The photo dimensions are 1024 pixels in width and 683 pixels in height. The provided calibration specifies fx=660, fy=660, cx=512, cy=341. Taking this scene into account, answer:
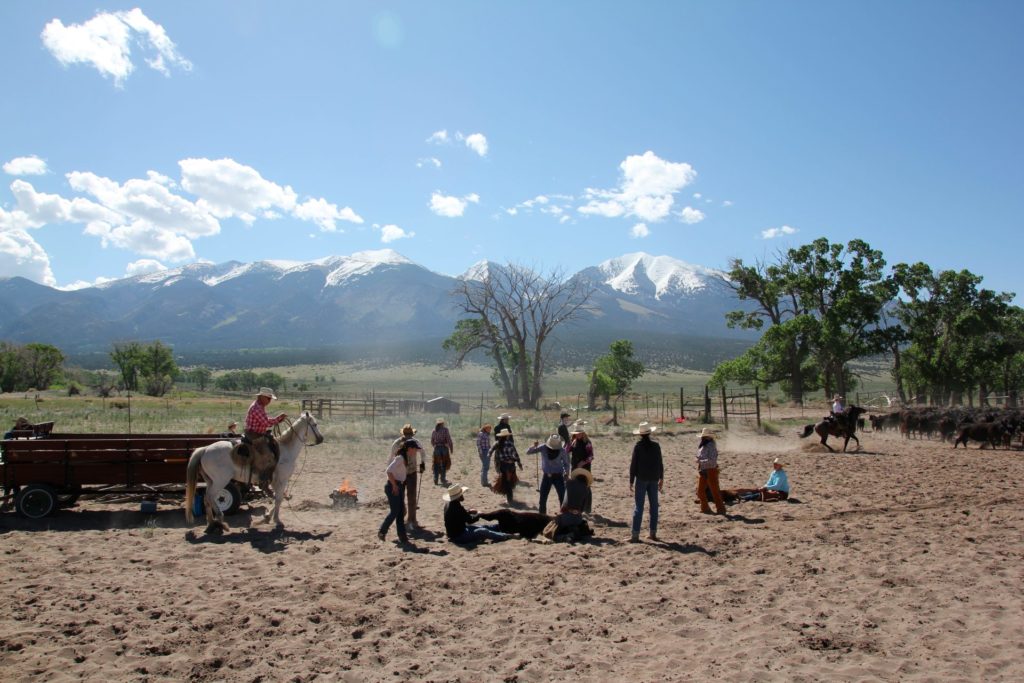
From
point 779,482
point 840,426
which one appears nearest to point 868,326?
point 840,426

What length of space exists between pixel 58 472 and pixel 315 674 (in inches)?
287

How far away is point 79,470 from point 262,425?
311cm

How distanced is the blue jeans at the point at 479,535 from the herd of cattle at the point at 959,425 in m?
18.3

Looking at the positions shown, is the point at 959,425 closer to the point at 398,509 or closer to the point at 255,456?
the point at 398,509

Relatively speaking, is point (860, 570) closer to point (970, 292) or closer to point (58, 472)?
point (58, 472)

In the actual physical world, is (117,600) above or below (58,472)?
below

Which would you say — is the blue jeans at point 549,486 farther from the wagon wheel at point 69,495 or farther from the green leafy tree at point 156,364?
the green leafy tree at point 156,364

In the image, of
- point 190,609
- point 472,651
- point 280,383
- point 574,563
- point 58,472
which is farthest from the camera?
point 280,383

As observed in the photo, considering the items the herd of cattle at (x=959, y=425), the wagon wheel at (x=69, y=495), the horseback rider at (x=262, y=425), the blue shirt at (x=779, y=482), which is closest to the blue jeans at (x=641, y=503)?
the blue shirt at (x=779, y=482)

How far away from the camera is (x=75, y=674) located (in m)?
5.26

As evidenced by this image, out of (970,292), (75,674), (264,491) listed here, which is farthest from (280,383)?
(75,674)

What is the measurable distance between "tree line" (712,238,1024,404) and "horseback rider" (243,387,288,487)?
43.8m

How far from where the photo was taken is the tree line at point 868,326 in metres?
47.2

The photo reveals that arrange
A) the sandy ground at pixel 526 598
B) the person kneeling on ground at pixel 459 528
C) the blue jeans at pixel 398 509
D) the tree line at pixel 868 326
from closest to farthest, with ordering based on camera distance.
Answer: the sandy ground at pixel 526 598 < the blue jeans at pixel 398 509 < the person kneeling on ground at pixel 459 528 < the tree line at pixel 868 326
